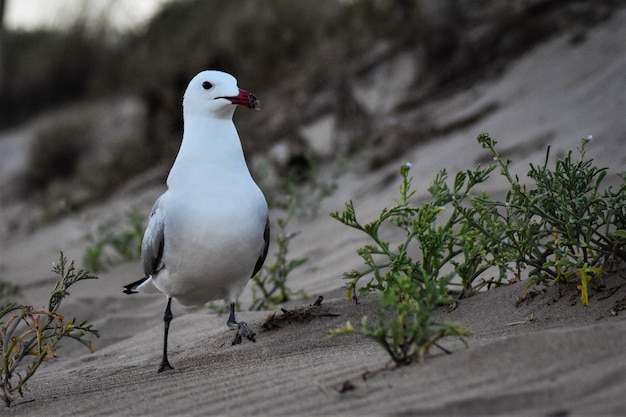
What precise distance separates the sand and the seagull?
32 centimetres

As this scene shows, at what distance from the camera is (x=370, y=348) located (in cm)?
319

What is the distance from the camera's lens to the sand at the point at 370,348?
2.39 meters

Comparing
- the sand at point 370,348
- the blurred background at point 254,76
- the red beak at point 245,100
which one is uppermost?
the blurred background at point 254,76

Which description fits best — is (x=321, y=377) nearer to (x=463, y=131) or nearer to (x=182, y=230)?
(x=182, y=230)

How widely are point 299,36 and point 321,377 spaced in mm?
10952

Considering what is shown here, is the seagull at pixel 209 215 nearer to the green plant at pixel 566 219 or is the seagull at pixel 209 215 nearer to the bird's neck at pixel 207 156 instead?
the bird's neck at pixel 207 156

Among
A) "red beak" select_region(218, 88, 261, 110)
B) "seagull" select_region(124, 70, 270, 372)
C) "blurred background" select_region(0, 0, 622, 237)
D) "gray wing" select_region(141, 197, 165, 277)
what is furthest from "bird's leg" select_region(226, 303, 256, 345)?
"blurred background" select_region(0, 0, 622, 237)

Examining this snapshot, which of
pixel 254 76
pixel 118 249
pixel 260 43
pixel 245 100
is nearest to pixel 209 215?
pixel 245 100

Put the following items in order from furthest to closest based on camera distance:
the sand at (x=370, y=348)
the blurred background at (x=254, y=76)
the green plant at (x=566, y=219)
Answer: the blurred background at (x=254, y=76), the green plant at (x=566, y=219), the sand at (x=370, y=348)

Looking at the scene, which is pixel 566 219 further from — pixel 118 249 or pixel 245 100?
pixel 118 249

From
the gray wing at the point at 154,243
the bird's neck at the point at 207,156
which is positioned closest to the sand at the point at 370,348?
the gray wing at the point at 154,243

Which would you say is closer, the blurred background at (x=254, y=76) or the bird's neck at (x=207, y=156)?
the bird's neck at (x=207, y=156)

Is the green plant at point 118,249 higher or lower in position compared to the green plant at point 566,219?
higher

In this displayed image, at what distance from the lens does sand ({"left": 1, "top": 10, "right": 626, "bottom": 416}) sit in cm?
239
